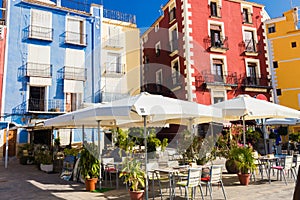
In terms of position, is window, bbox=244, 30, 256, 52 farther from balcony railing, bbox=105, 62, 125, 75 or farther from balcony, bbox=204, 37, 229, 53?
balcony railing, bbox=105, 62, 125, 75

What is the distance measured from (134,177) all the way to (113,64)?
50.2 feet

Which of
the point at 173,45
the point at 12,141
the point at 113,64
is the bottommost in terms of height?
the point at 12,141

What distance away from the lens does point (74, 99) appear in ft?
59.9

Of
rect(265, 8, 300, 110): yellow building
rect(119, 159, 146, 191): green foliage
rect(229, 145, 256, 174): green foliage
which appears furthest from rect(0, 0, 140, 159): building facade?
rect(265, 8, 300, 110): yellow building

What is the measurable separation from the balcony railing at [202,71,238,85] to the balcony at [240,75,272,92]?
2.43ft

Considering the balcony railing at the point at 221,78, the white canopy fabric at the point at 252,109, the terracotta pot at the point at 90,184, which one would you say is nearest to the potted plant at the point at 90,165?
the terracotta pot at the point at 90,184

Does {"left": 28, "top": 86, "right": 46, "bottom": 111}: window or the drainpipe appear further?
{"left": 28, "top": 86, "right": 46, "bottom": 111}: window

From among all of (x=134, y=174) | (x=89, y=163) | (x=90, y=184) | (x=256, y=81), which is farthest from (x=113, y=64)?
(x=134, y=174)

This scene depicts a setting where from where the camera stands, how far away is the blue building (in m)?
16.4

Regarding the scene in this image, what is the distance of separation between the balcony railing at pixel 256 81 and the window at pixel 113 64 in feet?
29.8

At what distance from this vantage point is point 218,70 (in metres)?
18.0

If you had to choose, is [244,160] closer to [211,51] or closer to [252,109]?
A: [252,109]

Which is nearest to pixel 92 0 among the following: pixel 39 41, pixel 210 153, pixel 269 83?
pixel 39 41

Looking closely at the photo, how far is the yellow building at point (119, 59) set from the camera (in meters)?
19.7
